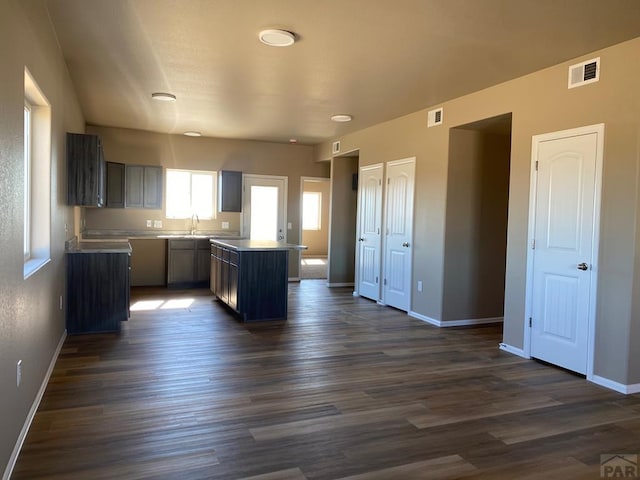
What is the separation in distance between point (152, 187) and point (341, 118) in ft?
11.5

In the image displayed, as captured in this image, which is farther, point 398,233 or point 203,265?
point 203,265

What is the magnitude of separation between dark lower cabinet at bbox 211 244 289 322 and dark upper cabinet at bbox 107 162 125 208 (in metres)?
2.92

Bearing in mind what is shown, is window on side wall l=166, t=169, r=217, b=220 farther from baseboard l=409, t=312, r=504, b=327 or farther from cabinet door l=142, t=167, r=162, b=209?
baseboard l=409, t=312, r=504, b=327

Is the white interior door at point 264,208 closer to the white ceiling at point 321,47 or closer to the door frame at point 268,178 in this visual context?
the door frame at point 268,178

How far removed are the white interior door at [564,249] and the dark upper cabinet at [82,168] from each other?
4.21m

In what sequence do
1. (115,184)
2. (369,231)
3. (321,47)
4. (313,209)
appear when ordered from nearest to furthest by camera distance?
1. (321,47)
2. (369,231)
3. (115,184)
4. (313,209)

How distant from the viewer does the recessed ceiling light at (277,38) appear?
3.44 m

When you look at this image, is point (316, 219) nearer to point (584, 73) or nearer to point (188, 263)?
point (188, 263)

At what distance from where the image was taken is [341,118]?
20.9 ft

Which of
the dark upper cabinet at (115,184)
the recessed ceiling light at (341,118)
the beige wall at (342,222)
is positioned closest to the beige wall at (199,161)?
the dark upper cabinet at (115,184)

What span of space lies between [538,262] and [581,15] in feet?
6.62

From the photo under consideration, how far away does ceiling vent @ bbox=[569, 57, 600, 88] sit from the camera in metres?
3.71

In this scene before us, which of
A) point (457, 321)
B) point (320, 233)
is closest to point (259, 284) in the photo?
point (457, 321)

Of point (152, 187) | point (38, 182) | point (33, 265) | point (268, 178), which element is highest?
point (268, 178)
